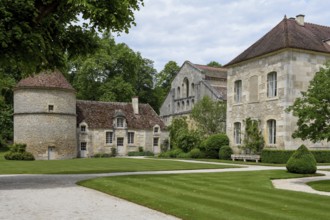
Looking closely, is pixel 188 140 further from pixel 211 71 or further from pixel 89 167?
pixel 89 167

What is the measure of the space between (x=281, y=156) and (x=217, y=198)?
17.5 m

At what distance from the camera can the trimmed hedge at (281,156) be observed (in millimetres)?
27188

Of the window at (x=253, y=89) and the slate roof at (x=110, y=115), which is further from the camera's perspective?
the slate roof at (x=110, y=115)

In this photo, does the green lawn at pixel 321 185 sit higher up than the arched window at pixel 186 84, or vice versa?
the arched window at pixel 186 84

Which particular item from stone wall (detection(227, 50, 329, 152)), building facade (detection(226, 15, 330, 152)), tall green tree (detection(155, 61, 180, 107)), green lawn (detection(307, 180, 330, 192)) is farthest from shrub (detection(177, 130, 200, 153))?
tall green tree (detection(155, 61, 180, 107))

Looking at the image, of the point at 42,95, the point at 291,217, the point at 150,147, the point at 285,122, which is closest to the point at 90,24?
the point at 291,217

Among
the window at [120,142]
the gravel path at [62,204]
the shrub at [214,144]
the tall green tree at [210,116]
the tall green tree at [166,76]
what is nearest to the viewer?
the gravel path at [62,204]

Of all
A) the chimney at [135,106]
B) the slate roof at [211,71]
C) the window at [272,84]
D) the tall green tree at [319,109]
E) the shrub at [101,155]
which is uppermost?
the slate roof at [211,71]

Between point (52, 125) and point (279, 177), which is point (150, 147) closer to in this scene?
point (52, 125)

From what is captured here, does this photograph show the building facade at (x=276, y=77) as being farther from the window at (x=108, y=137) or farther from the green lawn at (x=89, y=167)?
the window at (x=108, y=137)

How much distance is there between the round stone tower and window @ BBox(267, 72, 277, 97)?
1795 cm

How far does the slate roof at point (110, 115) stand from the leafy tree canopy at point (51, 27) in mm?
27677

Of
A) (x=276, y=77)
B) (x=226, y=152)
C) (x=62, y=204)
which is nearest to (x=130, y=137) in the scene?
(x=226, y=152)

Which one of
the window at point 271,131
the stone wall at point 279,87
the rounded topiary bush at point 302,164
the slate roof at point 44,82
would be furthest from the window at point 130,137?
the rounded topiary bush at point 302,164
